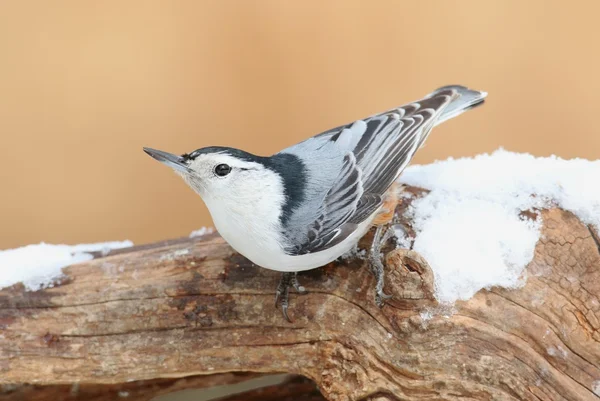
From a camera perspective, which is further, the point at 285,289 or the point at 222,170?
the point at 285,289

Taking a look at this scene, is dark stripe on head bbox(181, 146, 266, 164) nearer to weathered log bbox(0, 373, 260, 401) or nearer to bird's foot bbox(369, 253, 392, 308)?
bird's foot bbox(369, 253, 392, 308)

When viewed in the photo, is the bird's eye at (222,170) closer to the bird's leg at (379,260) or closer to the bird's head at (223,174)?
the bird's head at (223,174)

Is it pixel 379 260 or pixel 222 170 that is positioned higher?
pixel 222 170

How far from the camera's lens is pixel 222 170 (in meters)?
1.55

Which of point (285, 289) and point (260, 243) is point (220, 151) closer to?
point (260, 243)

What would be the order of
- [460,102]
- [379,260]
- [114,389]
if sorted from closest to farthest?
1. [379,260]
2. [114,389]
3. [460,102]

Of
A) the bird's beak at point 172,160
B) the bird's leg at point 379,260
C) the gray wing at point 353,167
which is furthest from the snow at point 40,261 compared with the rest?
the bird's leg at point 379,260

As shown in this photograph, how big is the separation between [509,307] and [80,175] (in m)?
1.95

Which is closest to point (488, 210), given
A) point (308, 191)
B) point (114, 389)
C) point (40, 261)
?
point (308, 191)

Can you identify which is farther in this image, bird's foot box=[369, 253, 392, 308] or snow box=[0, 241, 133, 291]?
snow box=[0, 241, 133, 291]

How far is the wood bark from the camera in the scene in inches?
58.4

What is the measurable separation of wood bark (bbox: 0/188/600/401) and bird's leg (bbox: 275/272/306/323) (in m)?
0.02

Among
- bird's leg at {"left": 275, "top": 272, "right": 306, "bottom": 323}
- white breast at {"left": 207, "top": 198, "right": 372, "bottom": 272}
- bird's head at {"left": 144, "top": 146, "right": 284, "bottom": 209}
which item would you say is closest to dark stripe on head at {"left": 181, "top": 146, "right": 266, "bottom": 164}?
bird's head at {"left": 144, "top": 146, "right": 284, "bottom": 209}

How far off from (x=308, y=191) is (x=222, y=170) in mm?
237
